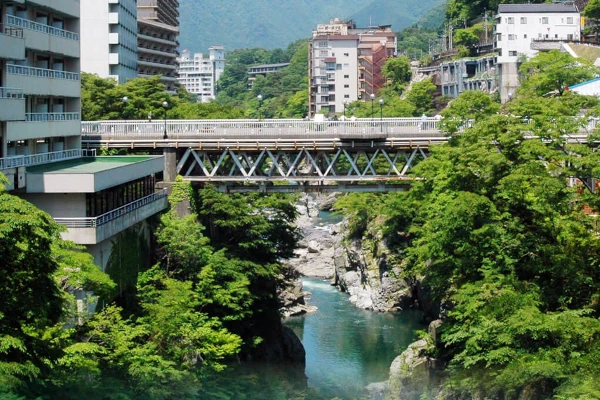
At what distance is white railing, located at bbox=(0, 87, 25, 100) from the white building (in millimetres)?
79749

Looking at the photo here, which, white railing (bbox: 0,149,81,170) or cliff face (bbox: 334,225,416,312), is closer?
white railing (bbox: 0,149,81,170)

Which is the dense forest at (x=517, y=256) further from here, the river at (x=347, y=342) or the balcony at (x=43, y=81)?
the balcony at (x=43, y=81)

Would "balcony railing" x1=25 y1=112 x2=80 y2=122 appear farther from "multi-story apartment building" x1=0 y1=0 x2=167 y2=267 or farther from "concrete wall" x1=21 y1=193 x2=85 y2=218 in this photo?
"concrete wall" x1=21 y1=193 x2=85 y2=218

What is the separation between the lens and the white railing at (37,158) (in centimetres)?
3791

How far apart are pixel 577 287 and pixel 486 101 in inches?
1220

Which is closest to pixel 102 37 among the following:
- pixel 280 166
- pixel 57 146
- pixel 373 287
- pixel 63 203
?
pixel 373 287

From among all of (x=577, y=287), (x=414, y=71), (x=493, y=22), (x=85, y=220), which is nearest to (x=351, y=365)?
(x=577, y=287)

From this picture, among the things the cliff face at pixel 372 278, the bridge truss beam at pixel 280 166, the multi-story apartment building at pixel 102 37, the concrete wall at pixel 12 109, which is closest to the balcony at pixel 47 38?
the concrete wall at pixel 12 109

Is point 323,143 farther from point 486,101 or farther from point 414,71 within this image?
point 414,71

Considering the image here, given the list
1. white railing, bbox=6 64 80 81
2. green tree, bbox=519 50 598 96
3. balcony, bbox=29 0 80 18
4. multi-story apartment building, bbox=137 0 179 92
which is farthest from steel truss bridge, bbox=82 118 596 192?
multi-story apartment building, bbox=137 0 179 92

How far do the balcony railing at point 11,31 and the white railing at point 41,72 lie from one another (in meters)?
1.18

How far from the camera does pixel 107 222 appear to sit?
126 feet

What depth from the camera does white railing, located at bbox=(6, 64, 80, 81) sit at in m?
39.9

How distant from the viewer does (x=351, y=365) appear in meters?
52.6
